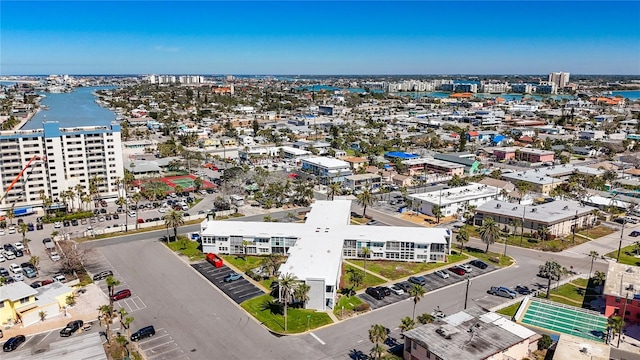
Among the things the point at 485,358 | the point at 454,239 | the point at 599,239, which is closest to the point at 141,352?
the point at 485,358

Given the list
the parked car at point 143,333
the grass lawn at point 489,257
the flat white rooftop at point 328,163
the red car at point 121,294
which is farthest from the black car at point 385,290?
the flat white rooftop at point 328,163

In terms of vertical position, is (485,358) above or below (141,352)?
above

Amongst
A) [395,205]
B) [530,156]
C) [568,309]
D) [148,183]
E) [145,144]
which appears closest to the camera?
[568,309]

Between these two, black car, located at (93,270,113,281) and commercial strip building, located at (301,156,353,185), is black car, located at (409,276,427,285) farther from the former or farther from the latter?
commercial strip building, located at (301,156,353,185)

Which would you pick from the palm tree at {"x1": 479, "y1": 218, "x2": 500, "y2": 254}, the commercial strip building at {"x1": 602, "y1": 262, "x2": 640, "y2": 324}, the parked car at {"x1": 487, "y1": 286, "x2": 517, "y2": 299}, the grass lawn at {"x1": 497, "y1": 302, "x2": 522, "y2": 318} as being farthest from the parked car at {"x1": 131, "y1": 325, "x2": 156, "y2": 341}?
the commercial strip building at {"x1": 602, "y1": 262, "x2": 640, "y2": 324}

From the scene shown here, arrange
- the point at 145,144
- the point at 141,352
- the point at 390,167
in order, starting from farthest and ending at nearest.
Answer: the point at 145,144 → the point at 390,167 → the point at 141,352

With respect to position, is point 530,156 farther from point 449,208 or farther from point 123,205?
point 123,205

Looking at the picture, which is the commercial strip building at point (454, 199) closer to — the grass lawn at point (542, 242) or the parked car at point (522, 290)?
the grass lawn at point (542, 242)

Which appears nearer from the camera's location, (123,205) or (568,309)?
(568,309)
